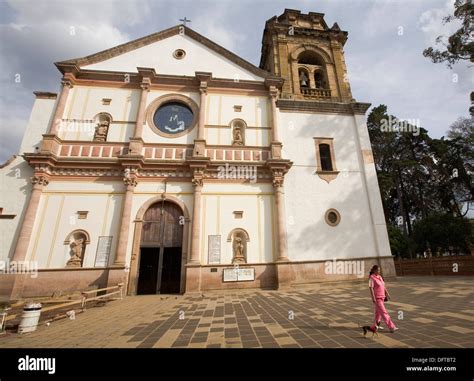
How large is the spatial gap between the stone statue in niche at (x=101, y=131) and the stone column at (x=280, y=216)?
1022 centimetres

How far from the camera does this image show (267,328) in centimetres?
502

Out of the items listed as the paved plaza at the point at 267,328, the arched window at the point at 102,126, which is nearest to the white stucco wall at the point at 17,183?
the arched window at the point at 102,126

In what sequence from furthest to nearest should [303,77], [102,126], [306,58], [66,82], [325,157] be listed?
[306,58] → [303,77] → [325,157] → [66,82] → [102,126]

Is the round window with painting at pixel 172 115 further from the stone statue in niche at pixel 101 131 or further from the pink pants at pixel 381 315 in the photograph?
the pink pants at pixel 381 315

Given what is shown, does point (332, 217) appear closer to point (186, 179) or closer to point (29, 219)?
point (186, 179)

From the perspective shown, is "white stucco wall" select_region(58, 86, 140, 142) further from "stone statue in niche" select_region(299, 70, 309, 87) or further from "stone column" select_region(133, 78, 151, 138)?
"stone statue in niche" select_region(299, 70, 309, 87)

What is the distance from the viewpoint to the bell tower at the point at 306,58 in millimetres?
17469

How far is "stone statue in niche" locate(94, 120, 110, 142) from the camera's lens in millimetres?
14023

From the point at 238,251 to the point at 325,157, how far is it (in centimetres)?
851

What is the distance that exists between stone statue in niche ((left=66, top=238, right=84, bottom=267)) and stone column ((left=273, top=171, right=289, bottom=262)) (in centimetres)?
971

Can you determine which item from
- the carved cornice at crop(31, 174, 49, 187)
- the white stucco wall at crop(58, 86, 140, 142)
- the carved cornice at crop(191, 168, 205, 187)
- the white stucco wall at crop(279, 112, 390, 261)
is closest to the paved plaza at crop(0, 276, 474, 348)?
the white stucco wall at crop(279, 112, 390, 261)

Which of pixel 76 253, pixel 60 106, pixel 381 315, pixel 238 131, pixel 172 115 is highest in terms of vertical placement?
pixel 172 115

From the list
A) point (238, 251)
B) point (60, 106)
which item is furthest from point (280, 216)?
point (60, 106)

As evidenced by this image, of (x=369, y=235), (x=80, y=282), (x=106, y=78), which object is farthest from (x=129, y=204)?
(x=369, y=235)
